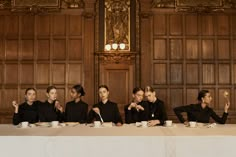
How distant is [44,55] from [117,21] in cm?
238

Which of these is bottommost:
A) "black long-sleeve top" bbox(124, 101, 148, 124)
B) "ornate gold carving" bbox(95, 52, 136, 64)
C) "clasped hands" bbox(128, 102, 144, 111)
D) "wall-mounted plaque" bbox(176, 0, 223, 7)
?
"black long-sleeve top" bbox(124, 101, 148, 124)

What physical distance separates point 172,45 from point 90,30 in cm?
246

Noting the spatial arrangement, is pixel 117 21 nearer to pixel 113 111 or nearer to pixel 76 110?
pixel 76 110

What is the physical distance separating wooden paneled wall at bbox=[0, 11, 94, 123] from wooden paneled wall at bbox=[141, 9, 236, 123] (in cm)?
188

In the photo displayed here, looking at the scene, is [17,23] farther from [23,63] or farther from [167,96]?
[167,96]

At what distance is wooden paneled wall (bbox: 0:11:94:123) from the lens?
9.36 metres

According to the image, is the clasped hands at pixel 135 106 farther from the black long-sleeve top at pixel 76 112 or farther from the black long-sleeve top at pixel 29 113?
the black long-sleeve top at pixel 29 113

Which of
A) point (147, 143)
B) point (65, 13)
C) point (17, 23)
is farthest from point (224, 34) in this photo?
point (147, 143)

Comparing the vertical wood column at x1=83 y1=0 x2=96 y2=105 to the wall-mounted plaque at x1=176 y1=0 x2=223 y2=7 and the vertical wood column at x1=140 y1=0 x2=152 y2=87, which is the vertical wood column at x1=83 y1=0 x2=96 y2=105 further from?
the wall-mounted plaque at x1=176 y1=0 x2=223 y2=7

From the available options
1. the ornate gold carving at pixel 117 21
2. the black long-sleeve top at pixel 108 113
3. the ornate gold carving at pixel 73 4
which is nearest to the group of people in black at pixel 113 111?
the black long-sleeve top at pixel 108 113

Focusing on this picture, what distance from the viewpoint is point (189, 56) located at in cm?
934

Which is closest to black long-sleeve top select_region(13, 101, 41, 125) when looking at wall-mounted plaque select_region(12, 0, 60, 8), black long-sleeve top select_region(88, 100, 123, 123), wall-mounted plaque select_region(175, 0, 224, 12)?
black long-sleeve top select_region(88, 100, 123, 123)

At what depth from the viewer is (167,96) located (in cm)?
927

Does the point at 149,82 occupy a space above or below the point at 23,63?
below
